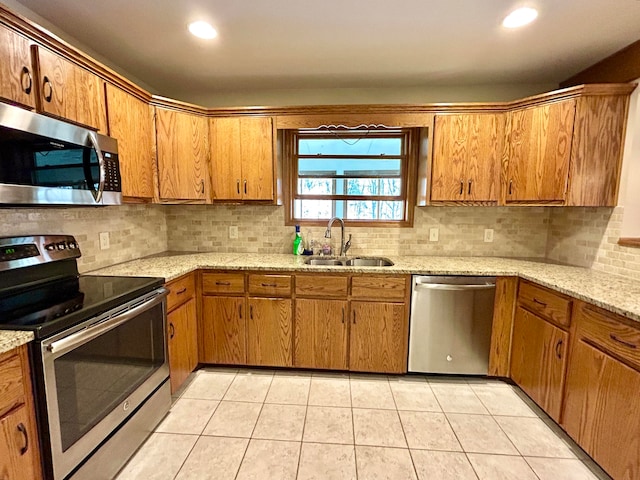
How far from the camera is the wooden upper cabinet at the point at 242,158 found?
251cm

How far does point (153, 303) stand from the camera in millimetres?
1719

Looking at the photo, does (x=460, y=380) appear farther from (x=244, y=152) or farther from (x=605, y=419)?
(x=244, y=152)

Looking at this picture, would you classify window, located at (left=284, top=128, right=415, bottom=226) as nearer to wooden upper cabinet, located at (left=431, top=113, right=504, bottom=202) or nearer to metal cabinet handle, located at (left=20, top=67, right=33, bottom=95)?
wooden upper cabinet, located at (left=431, top=113, right=504, bottom=202)

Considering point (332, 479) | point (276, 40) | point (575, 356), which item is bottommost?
point (332, 479)

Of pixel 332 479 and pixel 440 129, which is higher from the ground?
pixel 440 129

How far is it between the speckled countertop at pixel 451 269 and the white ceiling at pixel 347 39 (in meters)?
1.48

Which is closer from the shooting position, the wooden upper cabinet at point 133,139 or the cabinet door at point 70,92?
the cabinet door at point 70,92

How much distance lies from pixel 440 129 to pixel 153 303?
2345mm

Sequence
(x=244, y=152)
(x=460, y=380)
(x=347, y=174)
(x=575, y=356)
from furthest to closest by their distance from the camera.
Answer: (x=347, y=174)
(x=244, y=152)
(x=460, y=380)
(x=575, y=356)

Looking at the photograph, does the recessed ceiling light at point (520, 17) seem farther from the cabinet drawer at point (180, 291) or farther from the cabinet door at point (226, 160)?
the cabinet drawer at point (180, 291)

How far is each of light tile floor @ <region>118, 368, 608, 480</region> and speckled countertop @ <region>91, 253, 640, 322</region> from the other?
0.85 m

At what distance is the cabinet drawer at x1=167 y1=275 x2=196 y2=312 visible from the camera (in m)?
2.00

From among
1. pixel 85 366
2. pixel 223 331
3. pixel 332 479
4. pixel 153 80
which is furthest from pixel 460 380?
pixel 153 80

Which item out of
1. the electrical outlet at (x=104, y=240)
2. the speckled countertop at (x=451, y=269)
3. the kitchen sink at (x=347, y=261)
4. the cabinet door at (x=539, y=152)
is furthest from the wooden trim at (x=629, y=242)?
the electrical outlet at (x=104, y=240)
